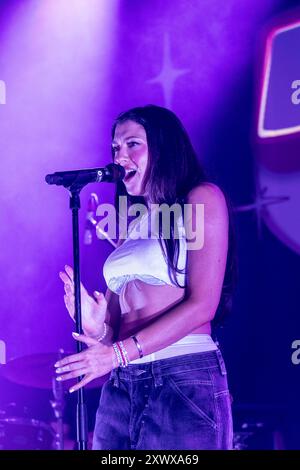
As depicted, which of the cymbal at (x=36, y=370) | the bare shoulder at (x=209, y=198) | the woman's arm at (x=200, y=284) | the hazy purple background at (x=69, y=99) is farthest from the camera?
the hazy purple background at (x=69, y=99)

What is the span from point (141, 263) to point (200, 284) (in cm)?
23

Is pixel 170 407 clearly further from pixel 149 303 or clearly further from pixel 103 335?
pixel 103 335

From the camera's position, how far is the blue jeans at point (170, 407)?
210cm

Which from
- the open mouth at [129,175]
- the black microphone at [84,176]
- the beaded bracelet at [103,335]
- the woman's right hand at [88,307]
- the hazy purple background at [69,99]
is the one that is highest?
the hazy purple background at [69,99]

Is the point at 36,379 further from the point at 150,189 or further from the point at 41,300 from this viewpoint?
the point at 150,189

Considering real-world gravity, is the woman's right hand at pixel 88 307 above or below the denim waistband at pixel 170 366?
above

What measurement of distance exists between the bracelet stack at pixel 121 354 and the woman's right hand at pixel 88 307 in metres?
0.29

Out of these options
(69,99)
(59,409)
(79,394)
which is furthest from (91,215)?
(79,394)

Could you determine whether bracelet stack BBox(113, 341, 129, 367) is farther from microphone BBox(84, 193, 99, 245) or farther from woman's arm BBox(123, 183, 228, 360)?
microphone BBox(84, 193, 99, 245)

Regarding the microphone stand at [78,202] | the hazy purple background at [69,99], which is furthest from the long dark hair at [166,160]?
the hazy purple background at [69,99]

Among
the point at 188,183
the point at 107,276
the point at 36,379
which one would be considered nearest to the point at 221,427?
the point at 107,276

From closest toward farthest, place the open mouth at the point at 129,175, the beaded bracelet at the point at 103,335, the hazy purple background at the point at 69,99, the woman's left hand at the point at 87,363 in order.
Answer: the woman's left hand at the point at 87,363, the beaded bracelet at the point at 103,335, the open mouth at the point at 129,175, the hazy purple background at the point at 69,99

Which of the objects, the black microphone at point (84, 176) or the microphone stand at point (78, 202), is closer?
the microphone stand at point (78, 202)

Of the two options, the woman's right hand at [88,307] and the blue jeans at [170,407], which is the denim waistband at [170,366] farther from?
Result: the woman's right hand at [88,307]
